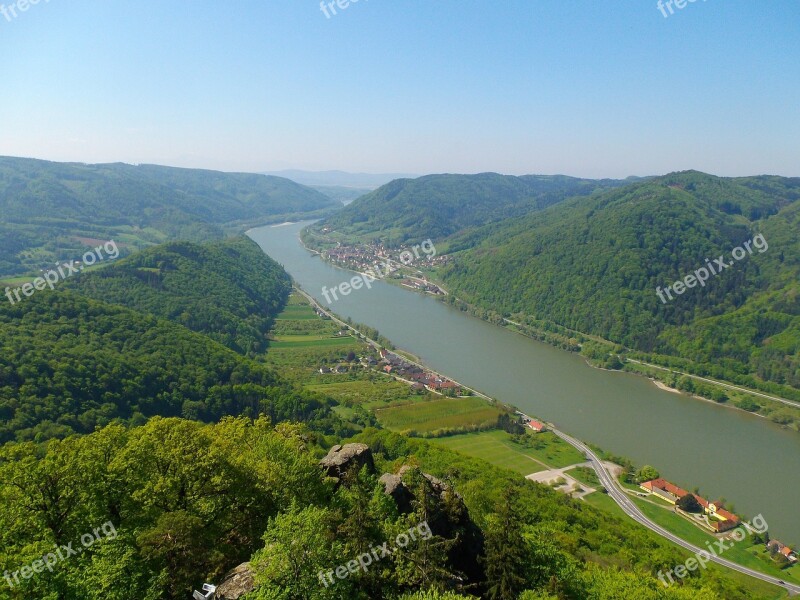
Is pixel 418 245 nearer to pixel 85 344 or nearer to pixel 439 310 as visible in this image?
pixel 439 310

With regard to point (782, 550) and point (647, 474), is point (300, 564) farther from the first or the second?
point (647, 474)

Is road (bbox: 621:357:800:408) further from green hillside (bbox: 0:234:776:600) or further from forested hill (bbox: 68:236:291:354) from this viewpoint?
forested hill (bbox: 68:236:291:354)

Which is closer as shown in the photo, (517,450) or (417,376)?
(517,450)

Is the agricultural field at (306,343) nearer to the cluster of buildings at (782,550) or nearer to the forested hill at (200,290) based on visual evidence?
the forested hill at (200,290)

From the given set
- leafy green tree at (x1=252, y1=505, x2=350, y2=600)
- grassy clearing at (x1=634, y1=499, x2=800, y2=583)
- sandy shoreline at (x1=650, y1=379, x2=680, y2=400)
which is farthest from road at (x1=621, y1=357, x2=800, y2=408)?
leafy green tree at (x1=252, y1=505, x2=350, y2=600)

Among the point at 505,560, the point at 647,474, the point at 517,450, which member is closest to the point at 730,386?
the point at 647,474

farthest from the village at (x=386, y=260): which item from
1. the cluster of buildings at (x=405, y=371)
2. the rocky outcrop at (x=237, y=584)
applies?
the rocky outcrop at (x=237, y=584)
